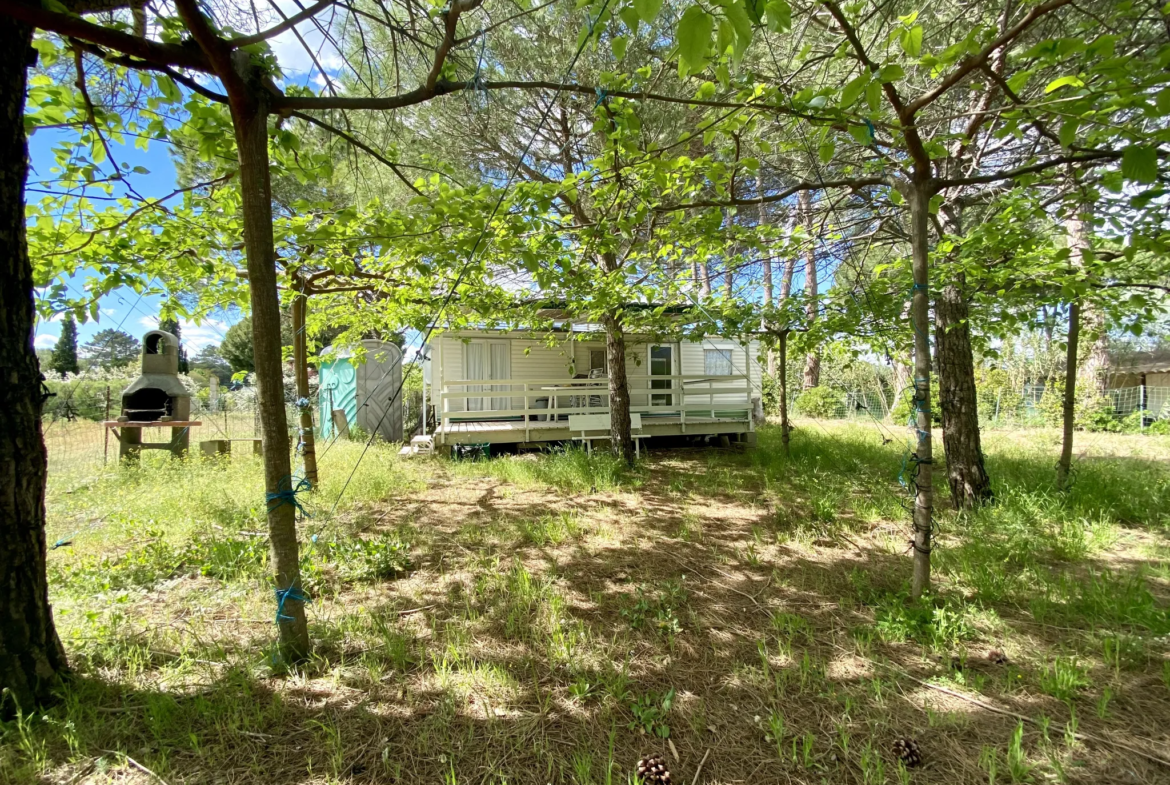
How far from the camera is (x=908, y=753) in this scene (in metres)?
1.59

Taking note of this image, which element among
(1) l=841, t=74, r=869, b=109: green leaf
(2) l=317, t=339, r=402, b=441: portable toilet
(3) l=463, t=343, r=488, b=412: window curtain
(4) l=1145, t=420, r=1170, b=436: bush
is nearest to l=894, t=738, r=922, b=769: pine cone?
(1) l=841, t=74, r=869, b=109: green leaf

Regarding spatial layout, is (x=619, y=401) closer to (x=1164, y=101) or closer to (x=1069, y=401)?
(x=1069, y=401)

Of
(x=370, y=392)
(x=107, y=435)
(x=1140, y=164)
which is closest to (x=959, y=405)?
(x=1140, y=164)

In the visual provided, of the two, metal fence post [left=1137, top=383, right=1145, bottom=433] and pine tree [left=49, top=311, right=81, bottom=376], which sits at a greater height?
pine tree [left=49, top=311, right=81, bottom=376]

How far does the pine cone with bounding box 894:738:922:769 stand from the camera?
5.17 ft

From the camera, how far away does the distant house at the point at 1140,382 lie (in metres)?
11.2

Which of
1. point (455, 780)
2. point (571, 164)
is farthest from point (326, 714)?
point (571, 164)

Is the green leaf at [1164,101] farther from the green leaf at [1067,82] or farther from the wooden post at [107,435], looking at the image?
the wooden post at [107,435]

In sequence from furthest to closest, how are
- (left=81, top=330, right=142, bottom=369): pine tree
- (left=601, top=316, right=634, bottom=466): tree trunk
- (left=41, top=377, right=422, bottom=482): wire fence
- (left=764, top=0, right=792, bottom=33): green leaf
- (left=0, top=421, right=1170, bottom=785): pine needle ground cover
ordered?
(left=601, top=316, right=634, bottom=466): tree trunk
(left=41, top=377, right=422, bottom=482): wire fence
(left=81, top=330, right=142, bottom=369): pine tree
(left=0, top=421, right=1170, bottom=785): pine needle ground cover
(left=764, top=0, right=792, bottom=33): green leaf

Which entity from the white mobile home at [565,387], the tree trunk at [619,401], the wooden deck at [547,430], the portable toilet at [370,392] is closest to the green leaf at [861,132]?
the tree trunk at [619,401]

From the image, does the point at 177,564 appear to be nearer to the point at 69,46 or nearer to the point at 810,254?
the point at 69,46

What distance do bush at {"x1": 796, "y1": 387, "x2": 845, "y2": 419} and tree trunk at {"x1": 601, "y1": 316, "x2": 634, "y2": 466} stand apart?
436 inches

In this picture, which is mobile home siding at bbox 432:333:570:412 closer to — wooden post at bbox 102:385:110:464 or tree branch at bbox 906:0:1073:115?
wooden post at bbox 102:385:110:464

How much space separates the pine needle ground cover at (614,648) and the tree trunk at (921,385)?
31cm
